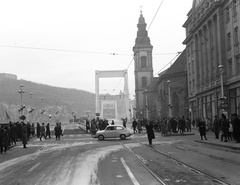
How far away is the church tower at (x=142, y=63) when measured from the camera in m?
111

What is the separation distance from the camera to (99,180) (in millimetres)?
10742

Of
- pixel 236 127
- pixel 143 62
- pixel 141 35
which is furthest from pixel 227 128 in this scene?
pixel 143 62

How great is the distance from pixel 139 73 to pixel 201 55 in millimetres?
63423

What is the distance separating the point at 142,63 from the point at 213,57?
2698 inches

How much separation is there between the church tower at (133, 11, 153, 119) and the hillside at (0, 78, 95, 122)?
32329mm

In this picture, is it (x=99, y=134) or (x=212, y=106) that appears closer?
(x=99, y=134)

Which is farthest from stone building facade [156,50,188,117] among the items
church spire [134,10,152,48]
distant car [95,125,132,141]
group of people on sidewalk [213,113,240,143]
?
group of people on sidewalk [213,113,240,143]

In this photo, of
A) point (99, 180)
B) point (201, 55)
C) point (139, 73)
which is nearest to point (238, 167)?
point (99, 180)

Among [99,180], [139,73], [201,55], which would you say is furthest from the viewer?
[139,73]

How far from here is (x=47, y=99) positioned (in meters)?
156

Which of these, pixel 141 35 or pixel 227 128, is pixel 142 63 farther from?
pixel 227 128

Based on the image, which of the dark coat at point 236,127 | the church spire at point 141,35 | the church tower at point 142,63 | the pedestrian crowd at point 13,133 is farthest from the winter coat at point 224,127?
the church spire at point 141,35

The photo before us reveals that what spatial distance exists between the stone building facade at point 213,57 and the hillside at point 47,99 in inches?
3124

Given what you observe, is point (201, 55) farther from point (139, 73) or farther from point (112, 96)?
point (112, 96)
